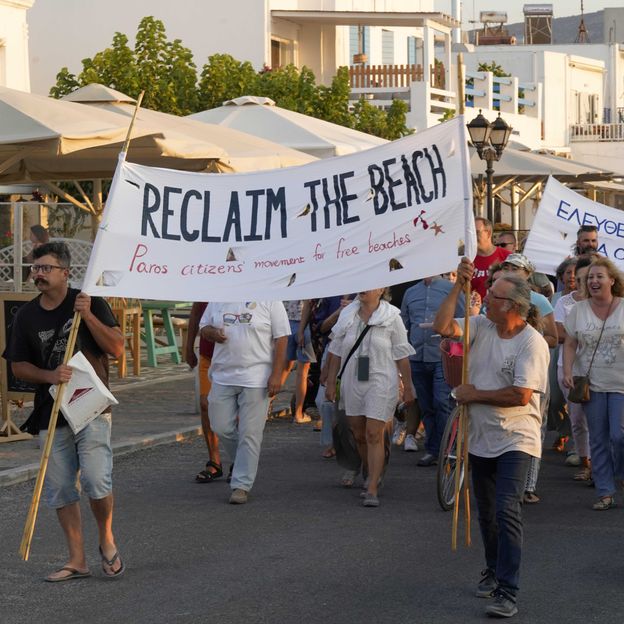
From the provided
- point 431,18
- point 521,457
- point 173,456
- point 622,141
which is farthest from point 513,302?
point 622,141

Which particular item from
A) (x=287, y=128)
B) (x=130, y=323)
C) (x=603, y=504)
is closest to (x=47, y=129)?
(x=603, y=504)

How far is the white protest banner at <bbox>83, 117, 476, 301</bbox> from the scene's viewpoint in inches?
335

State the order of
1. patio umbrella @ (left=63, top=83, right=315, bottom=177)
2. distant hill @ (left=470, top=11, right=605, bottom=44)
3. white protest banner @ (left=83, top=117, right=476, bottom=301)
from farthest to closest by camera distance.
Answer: distant hill @ (left=470, top=11, right=605, bottom=44) → patio umbrella @ (left=63, top=83, right=315, bottom=177) → white protest banner @ (left=83, top=117, right=476, bottom=301)

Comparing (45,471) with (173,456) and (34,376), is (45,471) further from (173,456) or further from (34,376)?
(173,456)

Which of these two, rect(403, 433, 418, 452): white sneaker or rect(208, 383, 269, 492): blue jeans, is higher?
rect(208, 383, 269, 492): blue jeans

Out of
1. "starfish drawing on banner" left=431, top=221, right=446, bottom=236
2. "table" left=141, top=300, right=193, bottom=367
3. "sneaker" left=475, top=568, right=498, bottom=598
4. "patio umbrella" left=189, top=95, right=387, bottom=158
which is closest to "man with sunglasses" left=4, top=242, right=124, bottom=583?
"starfish drawing on banner" left=431, top=221, right=446, bottom=236

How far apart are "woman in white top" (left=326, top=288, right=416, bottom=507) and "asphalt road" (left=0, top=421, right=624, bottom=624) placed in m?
0.48

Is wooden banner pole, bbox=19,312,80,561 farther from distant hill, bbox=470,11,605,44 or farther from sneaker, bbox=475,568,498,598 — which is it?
distant hill, bbox=470,11,605,44

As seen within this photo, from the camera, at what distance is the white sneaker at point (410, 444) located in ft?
43.4

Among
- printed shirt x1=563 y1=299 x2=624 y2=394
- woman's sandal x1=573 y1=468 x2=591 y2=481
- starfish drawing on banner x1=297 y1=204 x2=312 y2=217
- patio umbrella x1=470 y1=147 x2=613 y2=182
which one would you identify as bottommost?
woman's sandal x1=573 y1=468 x2=591 y2=481

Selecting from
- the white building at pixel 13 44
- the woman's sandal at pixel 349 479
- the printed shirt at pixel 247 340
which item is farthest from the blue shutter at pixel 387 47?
the printed shirt at pixel 247 340

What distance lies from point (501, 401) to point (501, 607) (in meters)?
1.08

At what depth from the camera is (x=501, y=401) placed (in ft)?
25.1

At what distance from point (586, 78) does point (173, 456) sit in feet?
155
